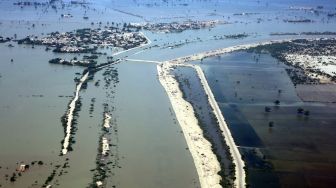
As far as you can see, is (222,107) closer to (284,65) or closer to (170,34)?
(284,65)

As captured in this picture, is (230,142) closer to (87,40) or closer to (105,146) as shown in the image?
(105,146)

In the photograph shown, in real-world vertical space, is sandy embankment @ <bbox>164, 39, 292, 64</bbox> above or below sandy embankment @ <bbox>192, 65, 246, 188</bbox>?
above

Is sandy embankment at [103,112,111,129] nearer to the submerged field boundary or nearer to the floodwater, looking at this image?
the submerged field boundary

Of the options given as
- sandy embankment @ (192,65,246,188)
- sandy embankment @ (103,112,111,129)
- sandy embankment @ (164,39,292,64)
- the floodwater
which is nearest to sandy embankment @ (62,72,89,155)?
sandy embankment @ (103,112,111,129)

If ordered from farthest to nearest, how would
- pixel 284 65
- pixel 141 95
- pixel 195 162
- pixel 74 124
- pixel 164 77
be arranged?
pixel 284 65 < pixel 164 77 < pixel 141 95 < pixel 74 124 < pixel 195 162

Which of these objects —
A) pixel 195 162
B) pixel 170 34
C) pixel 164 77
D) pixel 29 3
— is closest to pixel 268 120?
pixel 195 162

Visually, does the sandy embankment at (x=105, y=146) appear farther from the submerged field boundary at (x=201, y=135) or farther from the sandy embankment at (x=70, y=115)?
the submerged field boundary at (x=201, y=135)
